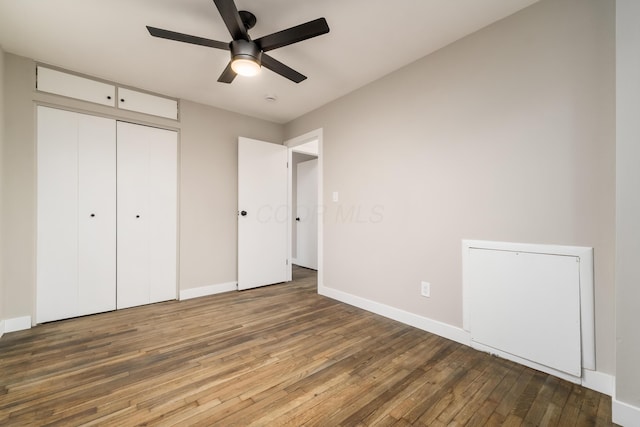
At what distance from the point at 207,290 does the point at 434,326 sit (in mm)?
2708

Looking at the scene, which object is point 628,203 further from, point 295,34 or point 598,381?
point 295,34

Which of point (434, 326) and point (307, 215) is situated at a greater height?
point (307, 215)

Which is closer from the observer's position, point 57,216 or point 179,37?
point 179,37

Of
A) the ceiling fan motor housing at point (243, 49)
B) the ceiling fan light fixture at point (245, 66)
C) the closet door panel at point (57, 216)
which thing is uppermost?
the ceiling fan motor housing at point (243, 49)

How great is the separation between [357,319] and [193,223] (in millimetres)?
2322

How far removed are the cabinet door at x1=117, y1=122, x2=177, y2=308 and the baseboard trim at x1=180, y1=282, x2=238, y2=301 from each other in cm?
14

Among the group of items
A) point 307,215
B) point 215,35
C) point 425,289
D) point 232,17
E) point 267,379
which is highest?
point 215,35

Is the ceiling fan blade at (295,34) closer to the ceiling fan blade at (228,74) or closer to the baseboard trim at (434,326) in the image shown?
the ceiling fan blade at (228,74)

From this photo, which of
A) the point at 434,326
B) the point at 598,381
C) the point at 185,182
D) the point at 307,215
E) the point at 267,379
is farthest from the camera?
the point at 307,215

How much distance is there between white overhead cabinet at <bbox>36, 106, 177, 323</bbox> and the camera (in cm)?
247

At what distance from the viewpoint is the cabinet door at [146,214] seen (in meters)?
2.84

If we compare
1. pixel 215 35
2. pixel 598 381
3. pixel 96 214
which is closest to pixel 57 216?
pixel 96 214

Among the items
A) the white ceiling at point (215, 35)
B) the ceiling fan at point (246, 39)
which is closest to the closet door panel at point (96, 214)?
the white ceiling at point (215, 35)

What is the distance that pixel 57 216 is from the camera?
8.21ft
